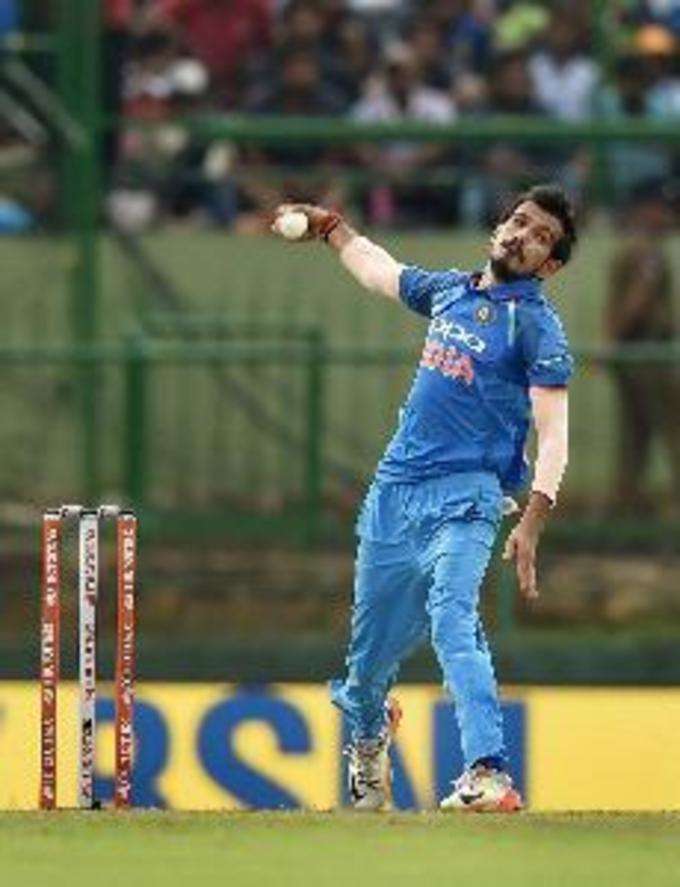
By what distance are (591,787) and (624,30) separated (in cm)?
525

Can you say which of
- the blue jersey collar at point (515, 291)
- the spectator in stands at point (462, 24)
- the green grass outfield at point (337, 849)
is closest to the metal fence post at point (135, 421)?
the spectator in stands at point (462, 24)

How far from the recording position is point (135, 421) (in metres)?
18.1

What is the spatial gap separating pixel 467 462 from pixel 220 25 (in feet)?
26.8

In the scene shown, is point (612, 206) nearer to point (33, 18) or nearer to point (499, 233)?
point (33, 18)

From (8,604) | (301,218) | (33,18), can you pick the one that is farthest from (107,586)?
(301,218)

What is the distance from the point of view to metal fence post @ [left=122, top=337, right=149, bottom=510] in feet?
59.0

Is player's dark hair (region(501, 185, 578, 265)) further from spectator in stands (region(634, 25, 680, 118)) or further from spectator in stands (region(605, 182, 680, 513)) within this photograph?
spectator in stands (region(634, 25, 680, 118))

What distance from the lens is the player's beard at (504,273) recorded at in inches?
442

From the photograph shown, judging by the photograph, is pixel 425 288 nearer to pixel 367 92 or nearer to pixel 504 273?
pixel 504 273

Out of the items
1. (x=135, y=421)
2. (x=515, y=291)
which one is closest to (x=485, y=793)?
(x=515, y=291)

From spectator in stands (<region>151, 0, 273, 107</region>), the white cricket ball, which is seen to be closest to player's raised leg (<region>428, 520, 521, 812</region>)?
the white cricket ball

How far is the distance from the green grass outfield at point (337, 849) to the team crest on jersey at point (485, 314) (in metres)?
1.60

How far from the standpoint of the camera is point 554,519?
1794cm

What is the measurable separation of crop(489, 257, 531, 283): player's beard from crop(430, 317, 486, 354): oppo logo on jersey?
20cm
